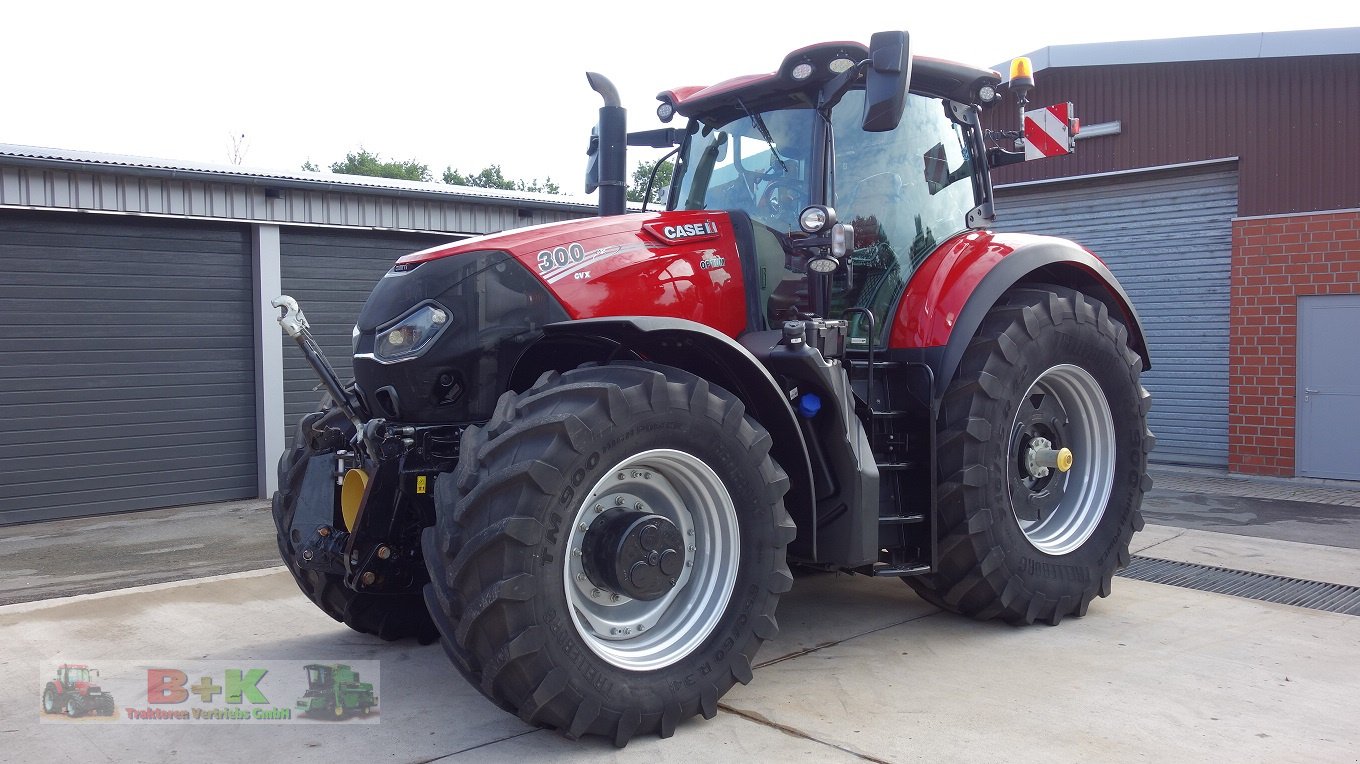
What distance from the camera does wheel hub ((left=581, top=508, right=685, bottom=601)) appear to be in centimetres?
347

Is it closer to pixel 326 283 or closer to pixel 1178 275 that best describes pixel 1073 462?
pixel 1178 275

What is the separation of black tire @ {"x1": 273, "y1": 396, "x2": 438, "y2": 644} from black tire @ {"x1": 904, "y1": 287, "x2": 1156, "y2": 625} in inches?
92.0

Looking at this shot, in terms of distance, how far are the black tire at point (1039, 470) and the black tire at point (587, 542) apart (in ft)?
3.75

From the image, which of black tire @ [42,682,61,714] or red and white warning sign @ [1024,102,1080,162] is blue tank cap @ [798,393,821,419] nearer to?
red and white warning sign @ [1024,102,1080,162]

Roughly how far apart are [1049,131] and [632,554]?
427cm

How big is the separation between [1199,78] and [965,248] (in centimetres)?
714

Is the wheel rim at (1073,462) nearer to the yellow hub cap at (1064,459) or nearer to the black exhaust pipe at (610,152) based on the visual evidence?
the yellow hub cap at (1064,459)

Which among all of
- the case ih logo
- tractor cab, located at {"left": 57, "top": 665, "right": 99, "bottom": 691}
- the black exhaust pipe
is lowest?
tractor cab, located at {"left": 57, "top": 665, "right": 99, "bottom": 691}

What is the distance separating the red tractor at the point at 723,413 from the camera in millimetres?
3309

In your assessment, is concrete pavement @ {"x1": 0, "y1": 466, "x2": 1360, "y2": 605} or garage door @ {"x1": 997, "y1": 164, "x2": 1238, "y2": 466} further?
garage door @ {"x1": 997, "y1": 164, "x2": 1238, "y2": 466}

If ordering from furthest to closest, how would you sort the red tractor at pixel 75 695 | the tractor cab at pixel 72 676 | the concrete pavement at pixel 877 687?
the tractor cab at pixel 72 676
the red tractor at pixel 75 695
the concrete pavement at pixel 877 687

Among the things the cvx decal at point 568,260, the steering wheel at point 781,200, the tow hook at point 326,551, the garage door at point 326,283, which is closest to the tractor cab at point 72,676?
the tow hook at point 326,551

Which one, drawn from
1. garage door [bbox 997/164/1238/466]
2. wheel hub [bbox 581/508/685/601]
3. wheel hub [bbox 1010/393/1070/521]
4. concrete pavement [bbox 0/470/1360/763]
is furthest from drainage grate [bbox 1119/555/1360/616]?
garage door [bbox 997/164/1238/466]

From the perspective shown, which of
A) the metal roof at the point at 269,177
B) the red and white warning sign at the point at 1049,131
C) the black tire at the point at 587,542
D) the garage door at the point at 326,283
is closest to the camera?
the black tire at the point at 587,542
